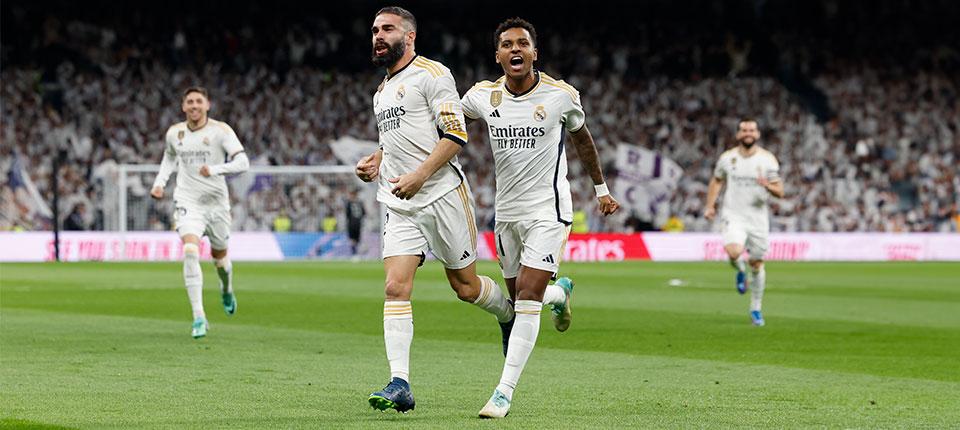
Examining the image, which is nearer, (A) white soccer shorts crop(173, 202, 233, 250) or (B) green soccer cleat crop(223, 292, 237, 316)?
(A) white soccer shorts crop(173, 202, 233, 250)

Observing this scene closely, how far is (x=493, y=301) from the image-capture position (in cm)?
966

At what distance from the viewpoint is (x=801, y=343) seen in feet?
45.8

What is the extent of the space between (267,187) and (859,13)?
21918 mm

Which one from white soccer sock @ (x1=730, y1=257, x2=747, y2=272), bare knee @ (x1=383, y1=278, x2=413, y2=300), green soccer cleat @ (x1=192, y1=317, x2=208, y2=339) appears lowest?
green soccer cleat @ (x1=192, y1=317, x2=208, y2=339)

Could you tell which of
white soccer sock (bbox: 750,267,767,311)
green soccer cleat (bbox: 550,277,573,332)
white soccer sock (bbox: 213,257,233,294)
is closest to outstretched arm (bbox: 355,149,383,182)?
green soccer cleat (bbox: 550,277,573,332)

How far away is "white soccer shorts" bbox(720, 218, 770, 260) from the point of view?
18.0m

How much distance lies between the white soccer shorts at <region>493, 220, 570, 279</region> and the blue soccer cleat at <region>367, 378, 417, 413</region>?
1.17 meters

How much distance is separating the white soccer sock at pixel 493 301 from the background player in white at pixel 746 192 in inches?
331

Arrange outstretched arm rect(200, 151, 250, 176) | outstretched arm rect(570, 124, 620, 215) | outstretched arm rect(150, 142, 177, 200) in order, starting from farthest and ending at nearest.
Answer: outstretched arm rect(150, 142, 177, 200)
outstretched arm rect(200, 151, 250, 176)
outstretched arm rect(570, 124, 620, 215)

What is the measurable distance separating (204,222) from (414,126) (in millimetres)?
6961

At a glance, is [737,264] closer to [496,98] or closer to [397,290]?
[496,98]

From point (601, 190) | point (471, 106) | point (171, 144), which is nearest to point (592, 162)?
point (601, 190)

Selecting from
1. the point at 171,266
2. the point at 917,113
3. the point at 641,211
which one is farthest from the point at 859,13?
the point at 171,266

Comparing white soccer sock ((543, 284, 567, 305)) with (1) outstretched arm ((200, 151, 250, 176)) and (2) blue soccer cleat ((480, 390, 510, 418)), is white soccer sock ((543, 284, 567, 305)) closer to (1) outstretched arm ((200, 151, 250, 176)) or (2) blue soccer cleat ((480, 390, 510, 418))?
(2) blue soccer cleat ((480, 390, 510, 418))
